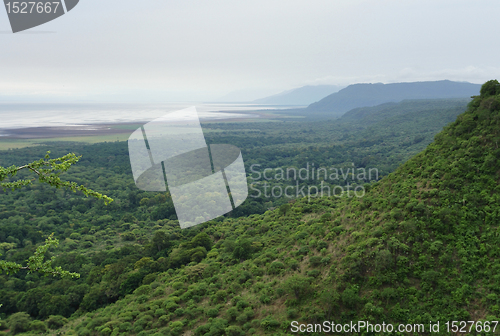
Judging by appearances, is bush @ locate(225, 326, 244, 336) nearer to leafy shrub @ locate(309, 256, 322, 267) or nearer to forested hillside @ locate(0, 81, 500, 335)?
forested hillside @ locate(0, 81, 500, 335)

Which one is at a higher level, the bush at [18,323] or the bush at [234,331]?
the bush at [234,331]

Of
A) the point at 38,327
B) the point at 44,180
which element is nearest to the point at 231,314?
the point at 44,180

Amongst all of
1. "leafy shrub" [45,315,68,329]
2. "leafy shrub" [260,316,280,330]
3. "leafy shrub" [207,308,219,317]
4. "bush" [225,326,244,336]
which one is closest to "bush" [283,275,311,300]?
"leafy shrub" [260,316,280,330]

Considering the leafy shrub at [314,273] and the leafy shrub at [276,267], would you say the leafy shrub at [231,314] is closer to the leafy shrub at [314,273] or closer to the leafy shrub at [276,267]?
the leafy shrub at [276,267]

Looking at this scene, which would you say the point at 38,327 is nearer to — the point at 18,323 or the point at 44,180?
the point at 18,323

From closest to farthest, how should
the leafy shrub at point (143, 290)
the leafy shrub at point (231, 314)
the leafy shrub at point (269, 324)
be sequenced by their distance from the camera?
the leafy shrub at point (269, 324) < the leafy shrub at point (231, 314) < the leafy shrub at point (143, 290)

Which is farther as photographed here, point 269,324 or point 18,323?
point 18,323

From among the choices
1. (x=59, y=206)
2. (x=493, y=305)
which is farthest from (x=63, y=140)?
(x=493, y=305)

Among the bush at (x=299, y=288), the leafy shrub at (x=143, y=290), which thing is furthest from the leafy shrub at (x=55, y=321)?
the bush at (x=299, y=288)

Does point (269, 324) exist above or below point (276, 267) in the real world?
below
